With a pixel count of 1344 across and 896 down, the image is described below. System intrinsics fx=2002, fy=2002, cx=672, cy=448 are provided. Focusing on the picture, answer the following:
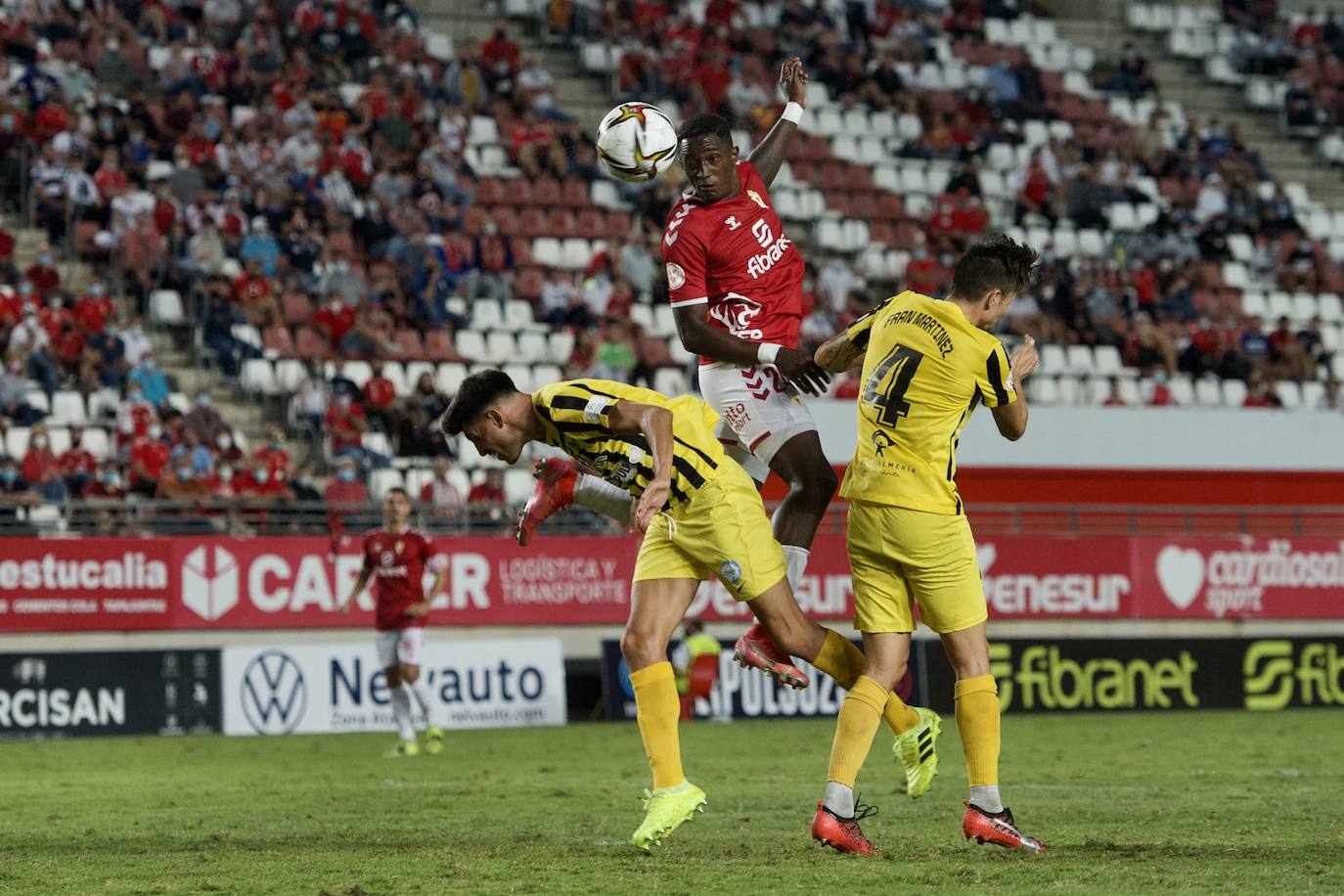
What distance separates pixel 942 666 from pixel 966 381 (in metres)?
14.4

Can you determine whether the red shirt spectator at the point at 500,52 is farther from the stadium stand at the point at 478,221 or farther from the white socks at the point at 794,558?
the white socks at the point at 794,558

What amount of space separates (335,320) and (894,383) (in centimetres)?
1668

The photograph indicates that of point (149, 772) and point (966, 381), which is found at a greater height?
point (966, 381)

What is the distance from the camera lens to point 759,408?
9.73 meters

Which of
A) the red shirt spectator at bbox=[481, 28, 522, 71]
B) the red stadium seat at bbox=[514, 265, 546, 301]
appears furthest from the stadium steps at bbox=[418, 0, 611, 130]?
the red stadium seat at bbox=[514, 265, 546, 301]

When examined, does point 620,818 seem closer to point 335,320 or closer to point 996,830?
point 996,830

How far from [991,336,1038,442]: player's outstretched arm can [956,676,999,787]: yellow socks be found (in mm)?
1104

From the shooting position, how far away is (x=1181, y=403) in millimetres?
28875

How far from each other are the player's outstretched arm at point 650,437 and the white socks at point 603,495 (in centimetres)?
56

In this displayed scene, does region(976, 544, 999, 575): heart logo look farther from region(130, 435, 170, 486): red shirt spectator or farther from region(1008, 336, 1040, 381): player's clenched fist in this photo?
region(1008, 336, 1040, 381): player's clenched fist

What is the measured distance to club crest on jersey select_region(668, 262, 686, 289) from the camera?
9680 millimetres

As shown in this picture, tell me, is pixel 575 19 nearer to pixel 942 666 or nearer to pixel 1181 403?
pixel 1181 403

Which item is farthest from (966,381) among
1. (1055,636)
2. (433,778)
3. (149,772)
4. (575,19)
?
(575,19)

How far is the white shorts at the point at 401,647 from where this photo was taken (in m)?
18.5
